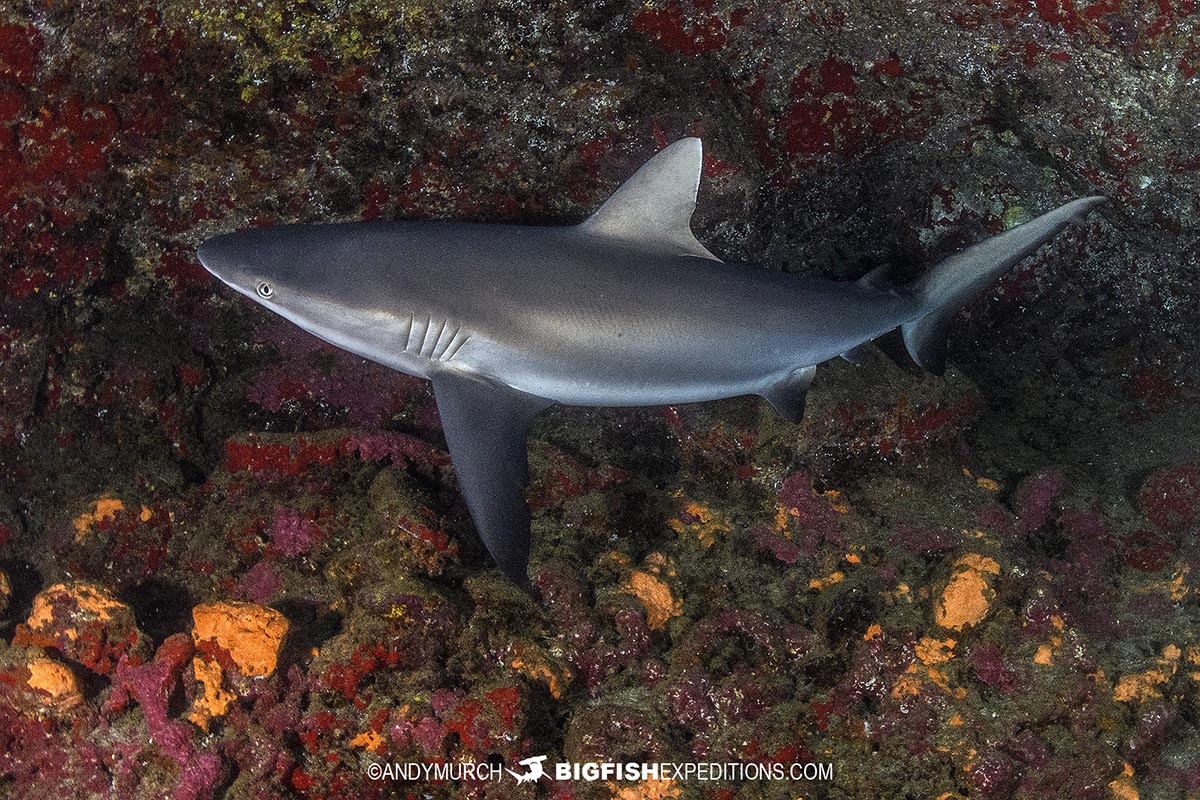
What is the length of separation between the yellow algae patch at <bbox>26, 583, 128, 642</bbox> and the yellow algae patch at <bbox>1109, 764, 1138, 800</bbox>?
12.6 feet

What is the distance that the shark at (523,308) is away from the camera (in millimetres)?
2805

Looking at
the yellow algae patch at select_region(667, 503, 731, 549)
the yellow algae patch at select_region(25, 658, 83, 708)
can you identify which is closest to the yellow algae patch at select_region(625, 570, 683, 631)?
the yellow algae patch at select_region(667, 503, 731, 549)

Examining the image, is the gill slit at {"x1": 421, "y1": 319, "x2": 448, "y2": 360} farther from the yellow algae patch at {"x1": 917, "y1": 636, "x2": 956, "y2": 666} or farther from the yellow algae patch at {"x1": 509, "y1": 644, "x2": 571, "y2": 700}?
the yellow algae patch at {"x1": 917, "y1": 636, "x2": 956, "y2": 666}

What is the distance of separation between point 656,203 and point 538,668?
1903 mm

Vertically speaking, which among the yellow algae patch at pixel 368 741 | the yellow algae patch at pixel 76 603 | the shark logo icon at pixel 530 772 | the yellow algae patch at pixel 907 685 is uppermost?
the yellow algae patch at pixel 76 603

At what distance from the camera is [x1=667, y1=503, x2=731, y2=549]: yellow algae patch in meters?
3.60

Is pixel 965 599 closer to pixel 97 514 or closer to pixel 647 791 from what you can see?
pixel 647 791

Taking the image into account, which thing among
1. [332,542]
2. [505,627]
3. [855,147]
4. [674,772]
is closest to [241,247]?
[332,542]

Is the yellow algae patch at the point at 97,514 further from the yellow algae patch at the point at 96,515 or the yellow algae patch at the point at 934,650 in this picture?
the yellow algae patch at the point at 934,650

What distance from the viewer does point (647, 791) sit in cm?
270

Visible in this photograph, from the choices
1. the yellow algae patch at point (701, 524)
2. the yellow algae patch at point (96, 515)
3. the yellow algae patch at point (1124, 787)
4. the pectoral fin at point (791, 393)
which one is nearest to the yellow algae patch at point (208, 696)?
the yellow algae patch at point (96, 515)

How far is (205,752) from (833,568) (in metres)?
2.69

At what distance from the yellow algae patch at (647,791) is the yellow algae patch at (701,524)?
1.13 metres

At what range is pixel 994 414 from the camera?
17.1ft
